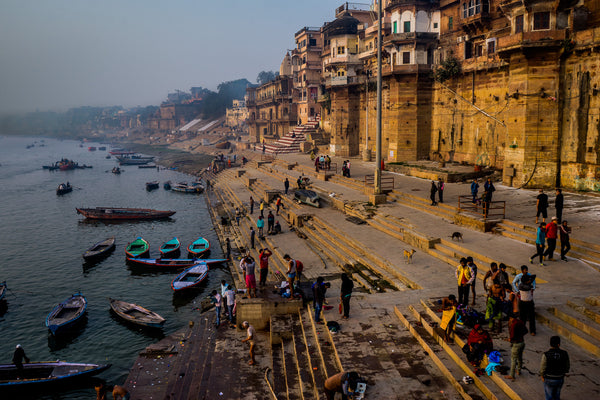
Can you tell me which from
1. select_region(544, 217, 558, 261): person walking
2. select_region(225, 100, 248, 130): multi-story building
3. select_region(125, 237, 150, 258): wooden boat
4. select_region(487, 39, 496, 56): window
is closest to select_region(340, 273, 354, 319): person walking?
select_region(544, 217, 558, 261): person walking

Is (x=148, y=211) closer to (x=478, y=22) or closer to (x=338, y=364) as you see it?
(x=478, y=22)

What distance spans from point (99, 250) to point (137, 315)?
11.6m

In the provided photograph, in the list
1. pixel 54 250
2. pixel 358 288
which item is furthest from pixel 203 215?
pixel 358 288

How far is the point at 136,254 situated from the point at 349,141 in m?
24.2

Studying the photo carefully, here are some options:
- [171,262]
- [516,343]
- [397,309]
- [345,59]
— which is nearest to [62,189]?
[171,262]

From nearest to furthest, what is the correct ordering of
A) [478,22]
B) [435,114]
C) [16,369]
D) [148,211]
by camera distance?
[16,369]
[478,22]
[435,114]
[148,211]

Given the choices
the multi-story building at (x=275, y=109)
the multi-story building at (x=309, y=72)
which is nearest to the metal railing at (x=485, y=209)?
the multi-story building at (x=309, y=72)

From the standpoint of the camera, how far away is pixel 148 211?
125 feet

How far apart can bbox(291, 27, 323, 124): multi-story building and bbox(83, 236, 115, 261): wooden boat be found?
3692 centimetres

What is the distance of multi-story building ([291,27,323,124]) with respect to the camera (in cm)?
5941

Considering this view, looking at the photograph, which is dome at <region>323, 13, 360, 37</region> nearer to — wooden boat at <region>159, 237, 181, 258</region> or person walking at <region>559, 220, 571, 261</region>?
wooden boat at <region>159, 237, 181, 258</region>

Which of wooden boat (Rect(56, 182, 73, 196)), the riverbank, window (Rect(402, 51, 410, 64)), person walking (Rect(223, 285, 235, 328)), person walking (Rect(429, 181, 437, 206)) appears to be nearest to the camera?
the riverbank

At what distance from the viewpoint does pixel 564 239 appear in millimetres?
12500

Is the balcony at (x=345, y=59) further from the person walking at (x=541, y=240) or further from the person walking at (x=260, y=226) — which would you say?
the person walking at (x=541, y=240)
